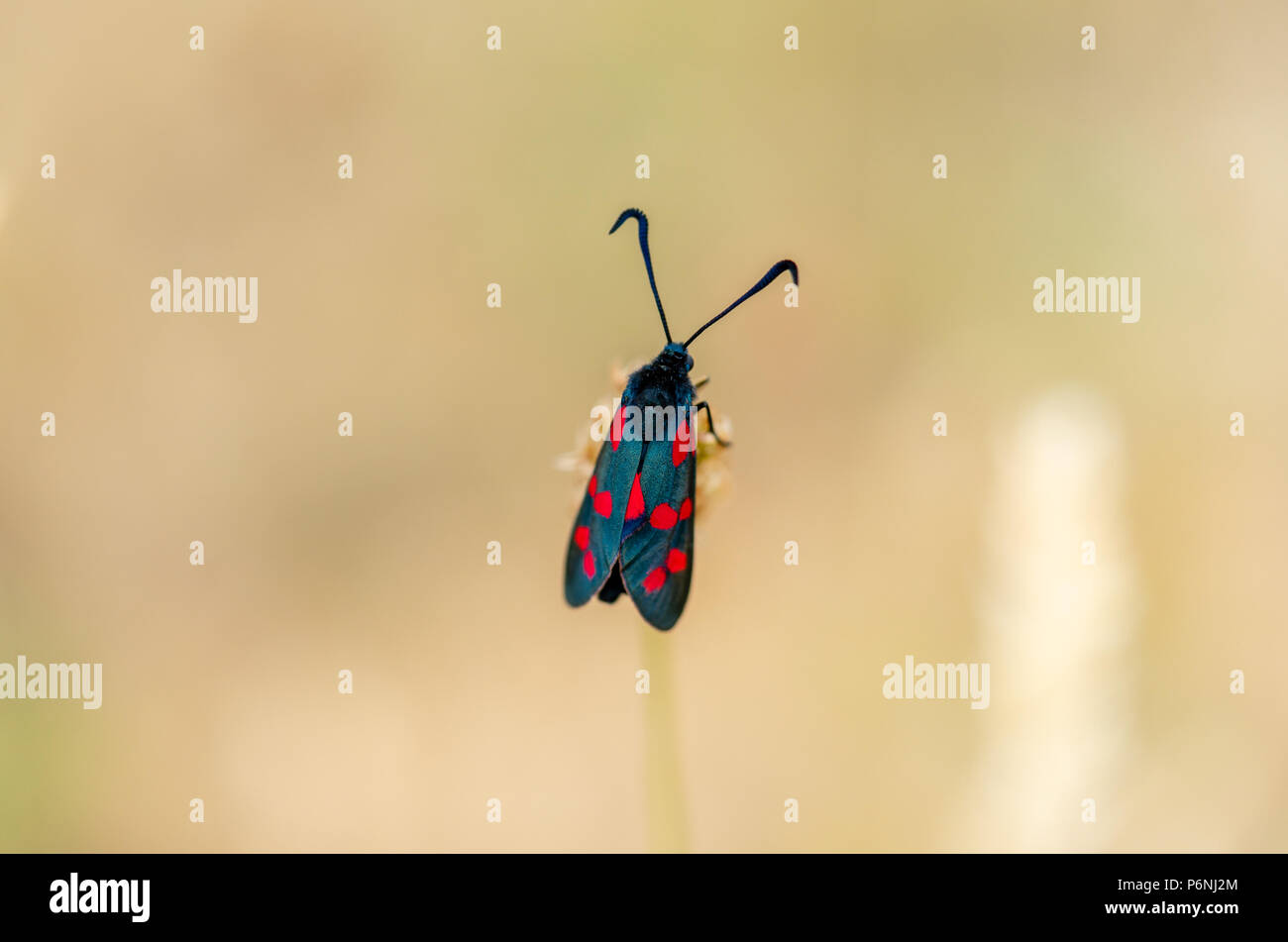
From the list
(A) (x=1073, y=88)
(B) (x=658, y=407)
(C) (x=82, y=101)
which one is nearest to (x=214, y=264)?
(C) (x=82, y=101)

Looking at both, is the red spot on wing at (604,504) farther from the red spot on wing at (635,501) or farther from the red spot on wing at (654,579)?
the red spot on wing at (654,579)

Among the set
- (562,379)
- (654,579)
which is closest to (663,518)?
(654,579)

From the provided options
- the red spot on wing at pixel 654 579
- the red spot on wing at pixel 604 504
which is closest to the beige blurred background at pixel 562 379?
the red spot on wing at pixel 604 504

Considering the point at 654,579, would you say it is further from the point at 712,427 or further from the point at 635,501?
the point at 712,427

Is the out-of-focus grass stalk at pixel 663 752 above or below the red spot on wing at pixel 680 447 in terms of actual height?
below

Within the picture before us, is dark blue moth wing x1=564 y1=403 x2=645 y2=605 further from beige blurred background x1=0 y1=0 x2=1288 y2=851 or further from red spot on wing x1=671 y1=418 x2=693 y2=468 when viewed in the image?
beige blurred background x1=0 y1=0 x2=1288 y2=851

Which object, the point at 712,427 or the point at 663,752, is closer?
the point at 663,752

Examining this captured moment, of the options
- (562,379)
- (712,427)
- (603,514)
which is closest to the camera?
(603,514)

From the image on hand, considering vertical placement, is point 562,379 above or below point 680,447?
→ above
